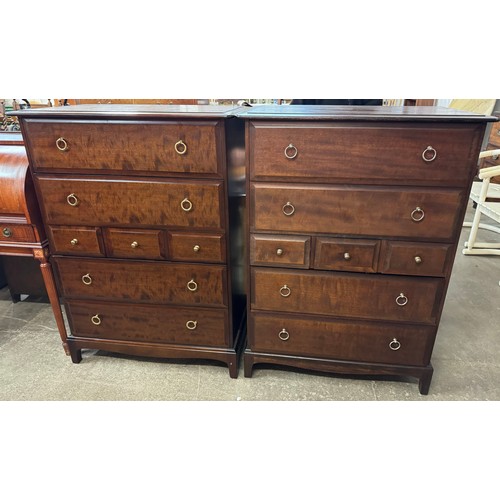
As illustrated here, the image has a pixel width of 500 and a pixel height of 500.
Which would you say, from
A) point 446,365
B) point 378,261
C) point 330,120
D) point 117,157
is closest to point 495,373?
Answer: point 446,365

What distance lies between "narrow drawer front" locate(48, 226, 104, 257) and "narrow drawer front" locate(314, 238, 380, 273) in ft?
3.06

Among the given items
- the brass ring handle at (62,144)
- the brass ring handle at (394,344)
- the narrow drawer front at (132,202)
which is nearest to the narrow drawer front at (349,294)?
the brass ring handle at (394,344)

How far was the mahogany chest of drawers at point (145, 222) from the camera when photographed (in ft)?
4.43

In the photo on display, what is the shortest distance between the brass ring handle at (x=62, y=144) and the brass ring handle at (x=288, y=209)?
88 cm

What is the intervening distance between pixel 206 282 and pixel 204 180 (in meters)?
0.44

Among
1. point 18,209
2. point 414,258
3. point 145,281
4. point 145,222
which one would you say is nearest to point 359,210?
point 414,258

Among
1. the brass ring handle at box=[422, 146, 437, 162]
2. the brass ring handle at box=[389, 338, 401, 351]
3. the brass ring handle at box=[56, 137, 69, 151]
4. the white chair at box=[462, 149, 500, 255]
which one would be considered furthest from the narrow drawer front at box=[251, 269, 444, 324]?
the white chair at box=[462, 149, 500, 255]

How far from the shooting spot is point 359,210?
134 cm

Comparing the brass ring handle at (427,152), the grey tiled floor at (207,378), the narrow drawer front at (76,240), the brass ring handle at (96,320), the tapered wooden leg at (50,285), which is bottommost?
the grey tiled floor at (207,378)

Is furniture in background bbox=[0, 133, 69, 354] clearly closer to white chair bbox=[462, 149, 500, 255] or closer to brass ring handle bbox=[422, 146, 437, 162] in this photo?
brass ring handle bbox=[422, 146, 437, 162]

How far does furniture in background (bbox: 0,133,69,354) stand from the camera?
1.52 m

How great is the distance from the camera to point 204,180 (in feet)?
4.52

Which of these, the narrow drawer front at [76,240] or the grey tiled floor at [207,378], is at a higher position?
the narrow drawer front at [76,240]

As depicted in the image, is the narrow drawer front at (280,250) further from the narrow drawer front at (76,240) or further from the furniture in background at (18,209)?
the furniture in background at (18,209)
